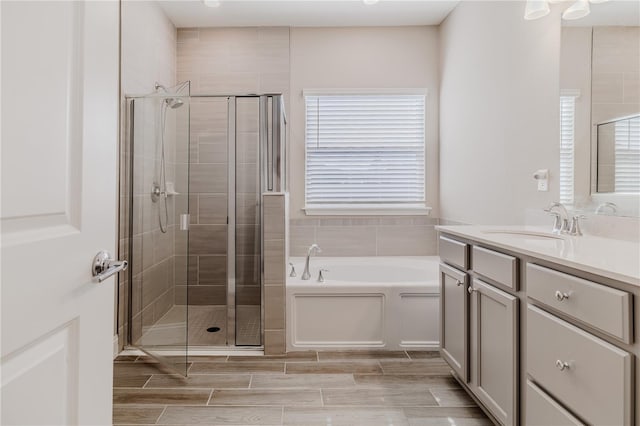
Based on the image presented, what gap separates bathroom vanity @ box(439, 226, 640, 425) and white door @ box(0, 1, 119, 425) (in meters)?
1.29

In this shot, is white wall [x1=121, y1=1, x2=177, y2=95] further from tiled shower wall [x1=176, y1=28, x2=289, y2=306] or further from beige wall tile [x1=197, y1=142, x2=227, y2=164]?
beige wall tile [x1=197, y1=142, x2=227, y2=164]

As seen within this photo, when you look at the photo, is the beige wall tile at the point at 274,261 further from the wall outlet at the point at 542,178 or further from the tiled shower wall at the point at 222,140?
the wall outlet at the point at 542,178

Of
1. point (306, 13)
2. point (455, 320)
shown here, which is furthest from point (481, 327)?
point (306, 13)

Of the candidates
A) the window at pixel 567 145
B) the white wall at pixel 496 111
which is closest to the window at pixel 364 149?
the white wall at pixel 496 111

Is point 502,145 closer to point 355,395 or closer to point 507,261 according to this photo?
point 507,261

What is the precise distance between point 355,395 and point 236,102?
6.94 ft

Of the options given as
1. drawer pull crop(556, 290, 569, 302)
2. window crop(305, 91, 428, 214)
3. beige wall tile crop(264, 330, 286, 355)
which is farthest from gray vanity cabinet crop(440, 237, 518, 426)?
window crop(305, 91, 428, 214)

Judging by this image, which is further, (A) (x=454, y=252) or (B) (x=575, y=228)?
(A) (x=454, y=252)

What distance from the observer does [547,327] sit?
1.29 meters

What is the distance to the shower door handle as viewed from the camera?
2.86 ft

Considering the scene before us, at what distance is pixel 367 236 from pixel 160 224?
206 cm

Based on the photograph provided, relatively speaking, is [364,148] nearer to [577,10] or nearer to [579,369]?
[577,10]

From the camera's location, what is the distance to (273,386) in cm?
222

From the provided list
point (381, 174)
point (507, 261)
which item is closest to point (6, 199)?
point (507, 261)
